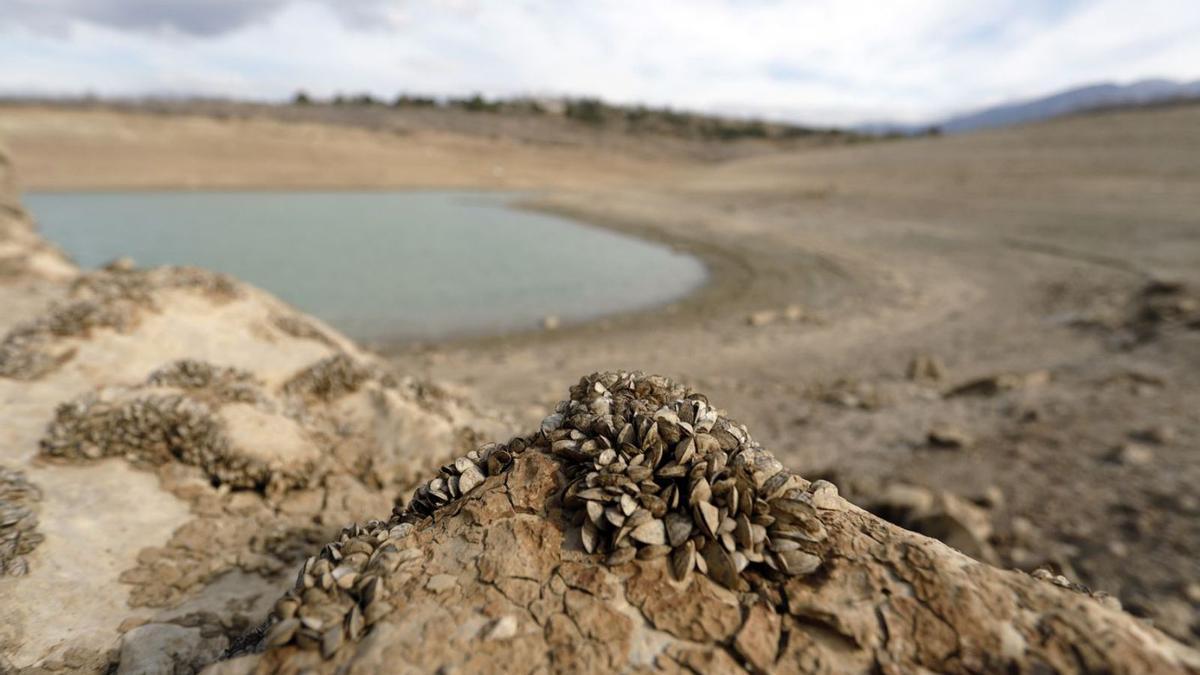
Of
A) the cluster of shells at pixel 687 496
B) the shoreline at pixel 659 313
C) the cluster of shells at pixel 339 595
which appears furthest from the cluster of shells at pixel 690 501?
the shoreline at pixel 659 313

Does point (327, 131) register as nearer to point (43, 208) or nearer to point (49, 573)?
point (43, 208)

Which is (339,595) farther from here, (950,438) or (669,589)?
(950,438)

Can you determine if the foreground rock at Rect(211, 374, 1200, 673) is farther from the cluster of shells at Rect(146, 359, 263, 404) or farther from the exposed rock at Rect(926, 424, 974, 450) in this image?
the exposed rock at Rect(926, 424, 974, 450)

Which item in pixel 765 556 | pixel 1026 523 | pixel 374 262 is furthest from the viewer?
pixel 374 262

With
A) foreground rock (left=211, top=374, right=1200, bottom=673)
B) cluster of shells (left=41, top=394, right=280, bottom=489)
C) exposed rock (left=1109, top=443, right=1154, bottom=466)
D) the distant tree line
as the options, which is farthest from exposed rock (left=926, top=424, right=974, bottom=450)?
the distant tree line

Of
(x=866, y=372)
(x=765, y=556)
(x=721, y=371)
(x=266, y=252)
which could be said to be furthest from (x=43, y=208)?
(x=765, y=556)

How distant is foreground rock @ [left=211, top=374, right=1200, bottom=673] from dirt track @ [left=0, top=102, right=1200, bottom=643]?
12.2 feet

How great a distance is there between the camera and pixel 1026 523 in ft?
18.1

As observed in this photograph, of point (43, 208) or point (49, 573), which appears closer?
point (49, 573)

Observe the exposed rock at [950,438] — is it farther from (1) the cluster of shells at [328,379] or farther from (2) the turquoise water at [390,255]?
(2) the turquoise water at [390,255]

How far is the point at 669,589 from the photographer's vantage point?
211cm

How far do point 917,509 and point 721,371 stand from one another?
218 inches

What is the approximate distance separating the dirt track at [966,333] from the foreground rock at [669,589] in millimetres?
3723

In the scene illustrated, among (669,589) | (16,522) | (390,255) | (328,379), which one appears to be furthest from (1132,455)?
(390,255)
